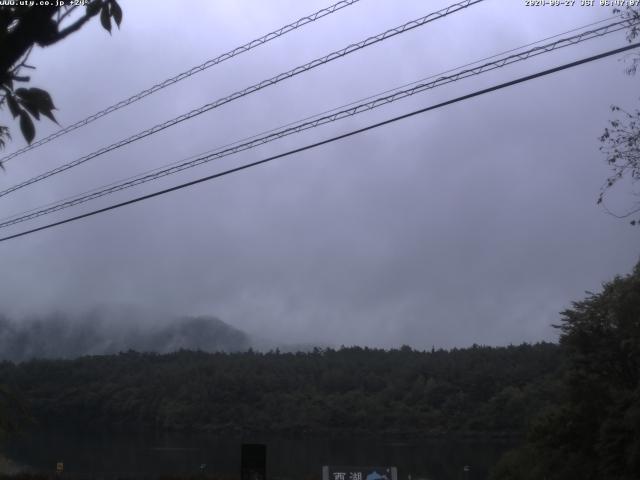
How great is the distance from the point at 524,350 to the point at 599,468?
53.4 meters

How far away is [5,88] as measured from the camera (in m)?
3.99

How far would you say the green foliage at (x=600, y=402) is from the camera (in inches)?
802

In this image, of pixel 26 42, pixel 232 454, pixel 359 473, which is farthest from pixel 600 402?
pixel 232 454

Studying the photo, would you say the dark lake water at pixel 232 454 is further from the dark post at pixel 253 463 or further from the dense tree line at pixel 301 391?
the dark post at pixel 253 463

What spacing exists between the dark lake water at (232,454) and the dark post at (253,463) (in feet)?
105

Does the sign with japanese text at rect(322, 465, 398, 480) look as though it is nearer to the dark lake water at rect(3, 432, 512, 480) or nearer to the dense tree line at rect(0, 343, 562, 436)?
the dark lake water at rect(3, 432, 512, 480)

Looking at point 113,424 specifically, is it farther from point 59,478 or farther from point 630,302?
point 630,302

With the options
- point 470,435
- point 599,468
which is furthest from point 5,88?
point 470,435

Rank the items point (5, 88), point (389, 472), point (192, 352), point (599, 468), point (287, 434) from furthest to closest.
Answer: point (192, 352), point (287, 434), point (599, 468), point (389, 472), point (5, 88)

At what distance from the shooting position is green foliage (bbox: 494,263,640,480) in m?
20.4

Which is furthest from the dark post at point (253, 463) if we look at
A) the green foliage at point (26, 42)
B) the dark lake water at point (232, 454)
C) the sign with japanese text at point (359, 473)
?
the dark lake water at point (232, 454)

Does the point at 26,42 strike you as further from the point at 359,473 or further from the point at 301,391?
the point at 301,391

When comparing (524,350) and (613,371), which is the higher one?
(524,350)

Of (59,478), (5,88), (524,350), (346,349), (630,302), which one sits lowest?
(59,478)
